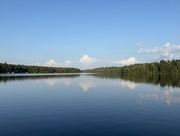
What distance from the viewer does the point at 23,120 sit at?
23875 mm

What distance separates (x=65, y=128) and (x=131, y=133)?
21.1 feet

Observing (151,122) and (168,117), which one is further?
(168,117)

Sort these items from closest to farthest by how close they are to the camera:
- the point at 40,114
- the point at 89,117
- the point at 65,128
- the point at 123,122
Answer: the point at 65,128 < the point at 123,122 < the point at 89,117 < the point at 40,114

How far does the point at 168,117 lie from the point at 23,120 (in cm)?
1788

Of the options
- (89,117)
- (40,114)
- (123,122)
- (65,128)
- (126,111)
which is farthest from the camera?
(126,111)

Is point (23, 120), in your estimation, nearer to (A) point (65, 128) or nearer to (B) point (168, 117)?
(A) point (65, 128)

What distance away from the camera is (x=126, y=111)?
2955 centimetres

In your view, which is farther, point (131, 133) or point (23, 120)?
point (23, 120)

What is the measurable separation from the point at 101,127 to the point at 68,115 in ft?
22.2

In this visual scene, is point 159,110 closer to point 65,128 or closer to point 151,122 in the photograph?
point 151,122

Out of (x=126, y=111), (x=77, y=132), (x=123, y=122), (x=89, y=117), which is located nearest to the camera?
(x=77, y=132)

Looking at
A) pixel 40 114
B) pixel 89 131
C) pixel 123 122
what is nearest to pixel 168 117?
pixel 123 122

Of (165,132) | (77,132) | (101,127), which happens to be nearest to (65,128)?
(77,132)

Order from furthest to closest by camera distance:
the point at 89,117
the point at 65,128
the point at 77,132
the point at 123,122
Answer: the point at 89,117 < the point at 123,122 < the point at 65,128 < the point at 77,132
